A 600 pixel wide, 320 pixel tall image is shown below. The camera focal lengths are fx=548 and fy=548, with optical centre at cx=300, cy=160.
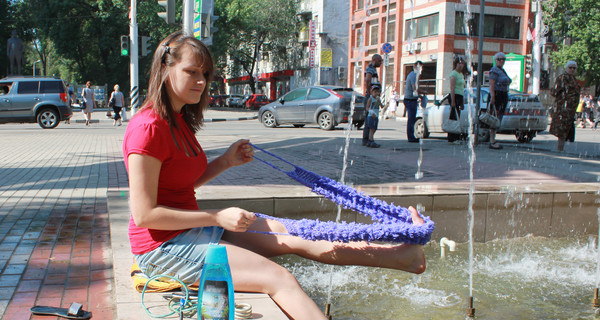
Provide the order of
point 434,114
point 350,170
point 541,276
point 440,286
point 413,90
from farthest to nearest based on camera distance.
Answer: point 434,114
point 413,90
point 350,170
point 541,276
point 440,286

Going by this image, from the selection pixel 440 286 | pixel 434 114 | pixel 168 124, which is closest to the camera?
pixel 168 124

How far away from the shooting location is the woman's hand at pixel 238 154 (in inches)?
114

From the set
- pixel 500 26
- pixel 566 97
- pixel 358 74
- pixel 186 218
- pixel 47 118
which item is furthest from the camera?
pixel 358 74

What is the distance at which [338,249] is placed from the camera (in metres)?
2.72

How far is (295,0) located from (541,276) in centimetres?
4974

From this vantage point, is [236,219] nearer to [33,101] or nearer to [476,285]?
[476,285]

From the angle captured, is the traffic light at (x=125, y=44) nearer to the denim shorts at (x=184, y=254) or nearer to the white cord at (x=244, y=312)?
the denim shorts at (x=184, y=254)

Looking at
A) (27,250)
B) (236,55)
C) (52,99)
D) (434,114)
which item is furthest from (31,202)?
(236,55)

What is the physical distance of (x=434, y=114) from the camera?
1464 cm

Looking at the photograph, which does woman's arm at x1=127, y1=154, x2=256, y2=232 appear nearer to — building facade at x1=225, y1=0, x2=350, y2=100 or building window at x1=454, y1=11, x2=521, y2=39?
building window at x1=454, y1=11, x2=521, y2=39

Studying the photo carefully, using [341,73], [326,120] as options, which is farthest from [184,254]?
[341,73]

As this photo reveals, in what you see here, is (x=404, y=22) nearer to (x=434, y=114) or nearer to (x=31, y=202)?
(x=434, y=114)

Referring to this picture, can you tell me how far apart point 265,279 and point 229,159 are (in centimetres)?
82

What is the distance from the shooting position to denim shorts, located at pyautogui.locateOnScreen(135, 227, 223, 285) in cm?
240
